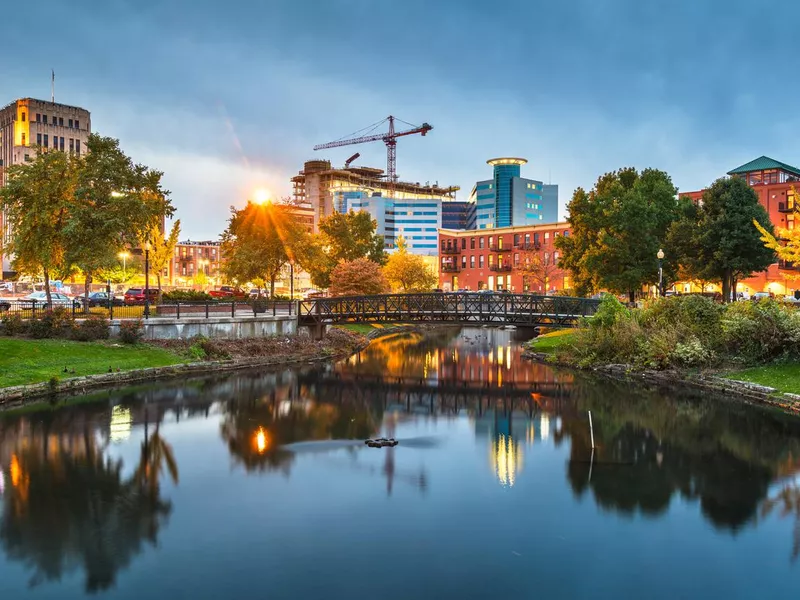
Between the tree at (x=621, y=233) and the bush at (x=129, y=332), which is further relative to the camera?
the tree at (x=621, y=233)

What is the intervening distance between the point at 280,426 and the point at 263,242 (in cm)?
3447

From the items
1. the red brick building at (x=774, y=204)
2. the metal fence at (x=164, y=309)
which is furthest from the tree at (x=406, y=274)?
the metal fence at (x=164, y=309)

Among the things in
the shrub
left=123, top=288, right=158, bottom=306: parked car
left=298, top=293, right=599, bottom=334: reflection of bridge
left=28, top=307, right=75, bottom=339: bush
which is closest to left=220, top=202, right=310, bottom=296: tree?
left=123, top=288, right=158, bottom=306: parked car

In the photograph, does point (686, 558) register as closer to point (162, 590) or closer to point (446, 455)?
point (446, 455)

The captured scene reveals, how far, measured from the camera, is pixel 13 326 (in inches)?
1378

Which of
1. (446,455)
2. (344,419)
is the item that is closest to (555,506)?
(446,455)

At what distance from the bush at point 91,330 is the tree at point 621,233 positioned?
1516 inches

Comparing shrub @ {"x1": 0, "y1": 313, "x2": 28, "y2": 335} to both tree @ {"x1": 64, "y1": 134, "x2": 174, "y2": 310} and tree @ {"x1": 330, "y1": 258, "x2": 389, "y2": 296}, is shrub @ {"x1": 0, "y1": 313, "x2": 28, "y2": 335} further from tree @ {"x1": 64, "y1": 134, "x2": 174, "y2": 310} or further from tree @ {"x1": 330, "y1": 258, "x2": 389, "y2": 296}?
tree @ {"x1": 330, "y1": 258, "x2": 389, "y2": 296}

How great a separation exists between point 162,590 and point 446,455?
12.0 m

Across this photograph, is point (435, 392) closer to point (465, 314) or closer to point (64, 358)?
point (465, 314)

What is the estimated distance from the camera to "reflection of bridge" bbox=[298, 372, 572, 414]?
33.4 meters

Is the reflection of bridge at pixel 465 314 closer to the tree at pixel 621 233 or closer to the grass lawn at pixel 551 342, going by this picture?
the grass lawn at pixel 551 342

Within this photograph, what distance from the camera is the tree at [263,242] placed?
58.6 metres

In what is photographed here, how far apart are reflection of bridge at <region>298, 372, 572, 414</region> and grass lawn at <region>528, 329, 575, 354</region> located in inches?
440
